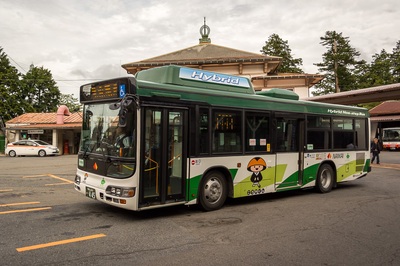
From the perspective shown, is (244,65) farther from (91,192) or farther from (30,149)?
(91,192)

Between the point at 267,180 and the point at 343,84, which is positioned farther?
the point at 343,84

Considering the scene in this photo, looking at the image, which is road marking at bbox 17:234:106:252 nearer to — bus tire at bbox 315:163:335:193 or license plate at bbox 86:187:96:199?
license plate at bbox 86:187:96:199

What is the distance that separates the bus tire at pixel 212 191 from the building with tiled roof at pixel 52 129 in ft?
97.6

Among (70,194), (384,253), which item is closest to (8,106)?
(70,194)

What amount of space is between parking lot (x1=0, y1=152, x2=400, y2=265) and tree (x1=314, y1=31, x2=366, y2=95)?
5149 cm

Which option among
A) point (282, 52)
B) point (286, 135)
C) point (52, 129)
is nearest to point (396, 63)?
point (282, 52)

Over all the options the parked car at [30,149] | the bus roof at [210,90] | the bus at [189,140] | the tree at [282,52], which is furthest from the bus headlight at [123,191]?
the tree at [282,52]

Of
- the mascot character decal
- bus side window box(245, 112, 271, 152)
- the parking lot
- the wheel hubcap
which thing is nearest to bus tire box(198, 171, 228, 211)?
the wheel hubcap

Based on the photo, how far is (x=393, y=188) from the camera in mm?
12180

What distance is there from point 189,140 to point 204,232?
210 centimetres

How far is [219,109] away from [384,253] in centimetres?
440

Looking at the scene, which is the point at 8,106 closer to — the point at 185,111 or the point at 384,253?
the point at 185,111

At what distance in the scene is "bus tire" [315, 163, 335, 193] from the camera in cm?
1088

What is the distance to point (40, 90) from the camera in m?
61.5
